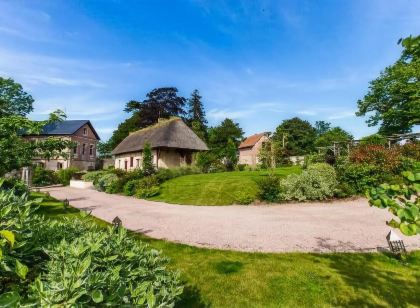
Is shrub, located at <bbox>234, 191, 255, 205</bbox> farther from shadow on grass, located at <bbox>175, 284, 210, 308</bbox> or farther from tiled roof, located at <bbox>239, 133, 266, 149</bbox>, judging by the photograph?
tiled roof, located at <bbox>239, 133, 266, 149</bbox>

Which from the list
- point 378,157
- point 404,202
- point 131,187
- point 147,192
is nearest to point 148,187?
point 147,192

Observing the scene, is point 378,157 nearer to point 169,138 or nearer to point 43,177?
point 169,138

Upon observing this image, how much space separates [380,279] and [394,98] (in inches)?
1413

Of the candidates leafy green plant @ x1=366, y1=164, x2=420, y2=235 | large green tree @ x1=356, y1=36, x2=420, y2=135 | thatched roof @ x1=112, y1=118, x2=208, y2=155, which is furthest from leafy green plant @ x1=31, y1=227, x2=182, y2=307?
large green tree @ x1=356, y1=36, x2=420, y2=135

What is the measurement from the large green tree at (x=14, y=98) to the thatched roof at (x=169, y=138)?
660 inches

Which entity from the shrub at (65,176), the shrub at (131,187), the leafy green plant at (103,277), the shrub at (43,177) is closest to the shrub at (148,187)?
the shrub at (131,187)

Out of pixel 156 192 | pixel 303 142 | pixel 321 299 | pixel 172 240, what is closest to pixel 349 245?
pixel 321 299

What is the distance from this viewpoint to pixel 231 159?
34.7 metres

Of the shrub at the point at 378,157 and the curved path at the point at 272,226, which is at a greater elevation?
the shrub at the point at 378,157

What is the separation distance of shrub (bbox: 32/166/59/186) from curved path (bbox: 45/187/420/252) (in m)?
25.5

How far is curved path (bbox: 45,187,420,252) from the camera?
733 centimetres

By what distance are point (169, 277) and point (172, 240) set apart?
17.8 ft

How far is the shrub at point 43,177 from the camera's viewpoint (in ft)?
112

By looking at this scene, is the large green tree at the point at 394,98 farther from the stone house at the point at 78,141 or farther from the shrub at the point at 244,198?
the stone house at the point at 78,141
